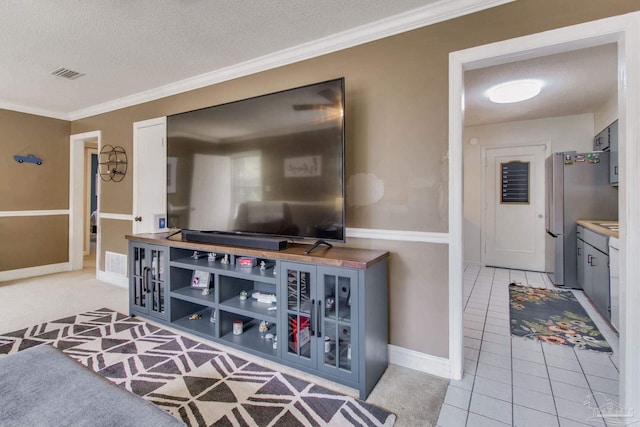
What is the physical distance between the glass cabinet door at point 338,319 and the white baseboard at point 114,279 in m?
3.18

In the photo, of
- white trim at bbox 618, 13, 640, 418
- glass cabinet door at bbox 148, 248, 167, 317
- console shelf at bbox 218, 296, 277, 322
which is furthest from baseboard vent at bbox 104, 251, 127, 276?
white trim at bbox 618, 13, 640, 418

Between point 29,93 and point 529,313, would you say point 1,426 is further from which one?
point 29,93

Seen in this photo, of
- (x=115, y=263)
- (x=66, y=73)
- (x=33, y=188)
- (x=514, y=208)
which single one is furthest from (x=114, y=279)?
(x=514, y=208)

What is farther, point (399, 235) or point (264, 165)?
point (264, 165)

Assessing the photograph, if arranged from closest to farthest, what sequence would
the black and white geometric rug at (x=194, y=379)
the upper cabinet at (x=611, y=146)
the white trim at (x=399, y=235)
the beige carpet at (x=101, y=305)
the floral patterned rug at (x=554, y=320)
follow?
1. the black and white geometric rug at (x=194, y=379)
2. the beige carpet at (x=101, y=305)
3. the white trim at (x=399, y=235)
4. the floral patterned rug at (x=554, y=320)
5. the upper cabinet at (x=611, y=146)

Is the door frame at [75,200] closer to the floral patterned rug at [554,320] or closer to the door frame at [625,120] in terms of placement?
the door frame at [625,120]

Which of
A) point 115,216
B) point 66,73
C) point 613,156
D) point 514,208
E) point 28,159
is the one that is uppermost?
point 66,73

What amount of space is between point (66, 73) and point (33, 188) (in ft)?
7.64

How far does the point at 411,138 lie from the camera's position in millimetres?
2139

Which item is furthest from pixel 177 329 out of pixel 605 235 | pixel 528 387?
pixel 605 235

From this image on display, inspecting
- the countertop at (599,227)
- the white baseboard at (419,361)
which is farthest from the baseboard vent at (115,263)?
the countertop at (599,227)

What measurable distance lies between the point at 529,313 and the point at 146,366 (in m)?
3.50

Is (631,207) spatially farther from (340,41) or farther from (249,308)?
(249,308)

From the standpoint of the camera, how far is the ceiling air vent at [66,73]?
3061 millimetres
